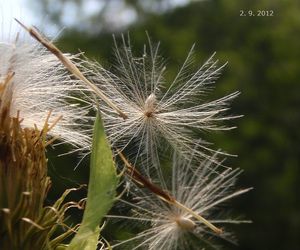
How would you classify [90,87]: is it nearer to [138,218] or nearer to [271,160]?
[138,218]

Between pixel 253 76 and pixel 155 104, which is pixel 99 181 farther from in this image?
pixel 253 76

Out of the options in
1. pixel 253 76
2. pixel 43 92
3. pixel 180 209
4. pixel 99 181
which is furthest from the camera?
pixel 253 76

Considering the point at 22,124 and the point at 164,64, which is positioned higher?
the point at 164,64

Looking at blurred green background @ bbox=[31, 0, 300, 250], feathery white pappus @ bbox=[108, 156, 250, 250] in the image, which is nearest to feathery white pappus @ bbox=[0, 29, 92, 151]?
feathery white pappus @ bbox=[108, 156, 250, 250]

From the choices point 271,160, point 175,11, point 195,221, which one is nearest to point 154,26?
point 175,11

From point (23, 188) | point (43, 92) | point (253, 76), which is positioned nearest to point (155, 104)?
point (43, 92)
